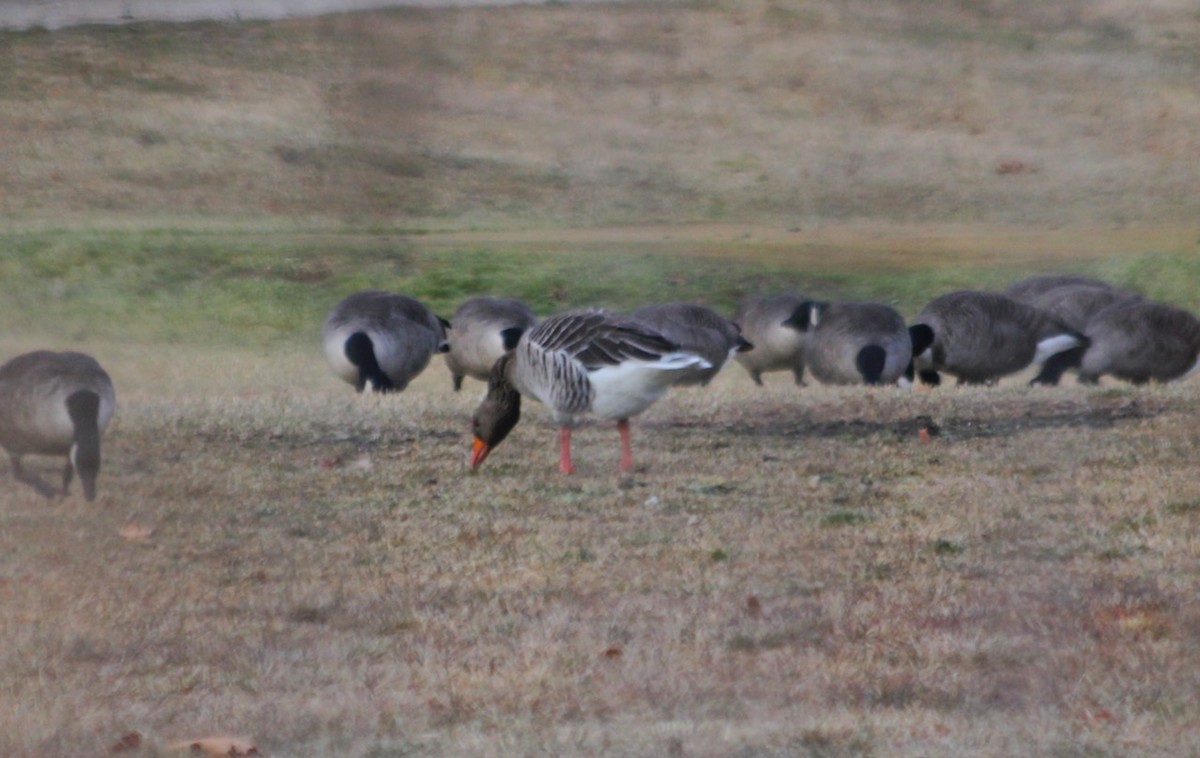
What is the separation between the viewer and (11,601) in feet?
15.6

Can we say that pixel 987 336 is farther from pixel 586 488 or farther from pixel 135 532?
pixel 135 532

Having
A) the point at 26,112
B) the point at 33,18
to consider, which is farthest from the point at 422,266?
the point at 33,18

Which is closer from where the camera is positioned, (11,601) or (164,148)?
(11,601)

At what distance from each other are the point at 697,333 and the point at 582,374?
2596 mm

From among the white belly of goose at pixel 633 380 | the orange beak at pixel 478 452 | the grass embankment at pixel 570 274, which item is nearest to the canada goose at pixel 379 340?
the grass embankment at pixel 570 274

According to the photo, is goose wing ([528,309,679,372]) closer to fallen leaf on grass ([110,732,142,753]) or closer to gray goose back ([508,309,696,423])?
gray goose back ([508,309,696,423])

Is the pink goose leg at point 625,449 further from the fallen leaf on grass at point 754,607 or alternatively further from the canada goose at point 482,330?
the canada goose at point 482,330

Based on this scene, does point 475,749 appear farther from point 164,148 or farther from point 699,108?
point 164,148

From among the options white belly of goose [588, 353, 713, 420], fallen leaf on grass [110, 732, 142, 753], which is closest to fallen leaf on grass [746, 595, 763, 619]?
fallen leaf on grass [110, 732, 142, 753]

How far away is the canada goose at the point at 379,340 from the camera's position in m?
12.3

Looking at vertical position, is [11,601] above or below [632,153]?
below

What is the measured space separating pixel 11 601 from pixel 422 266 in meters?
14.7

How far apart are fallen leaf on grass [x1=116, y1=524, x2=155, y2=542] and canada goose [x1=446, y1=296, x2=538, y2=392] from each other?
6879mm

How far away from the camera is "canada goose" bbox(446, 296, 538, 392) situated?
1280 cm
